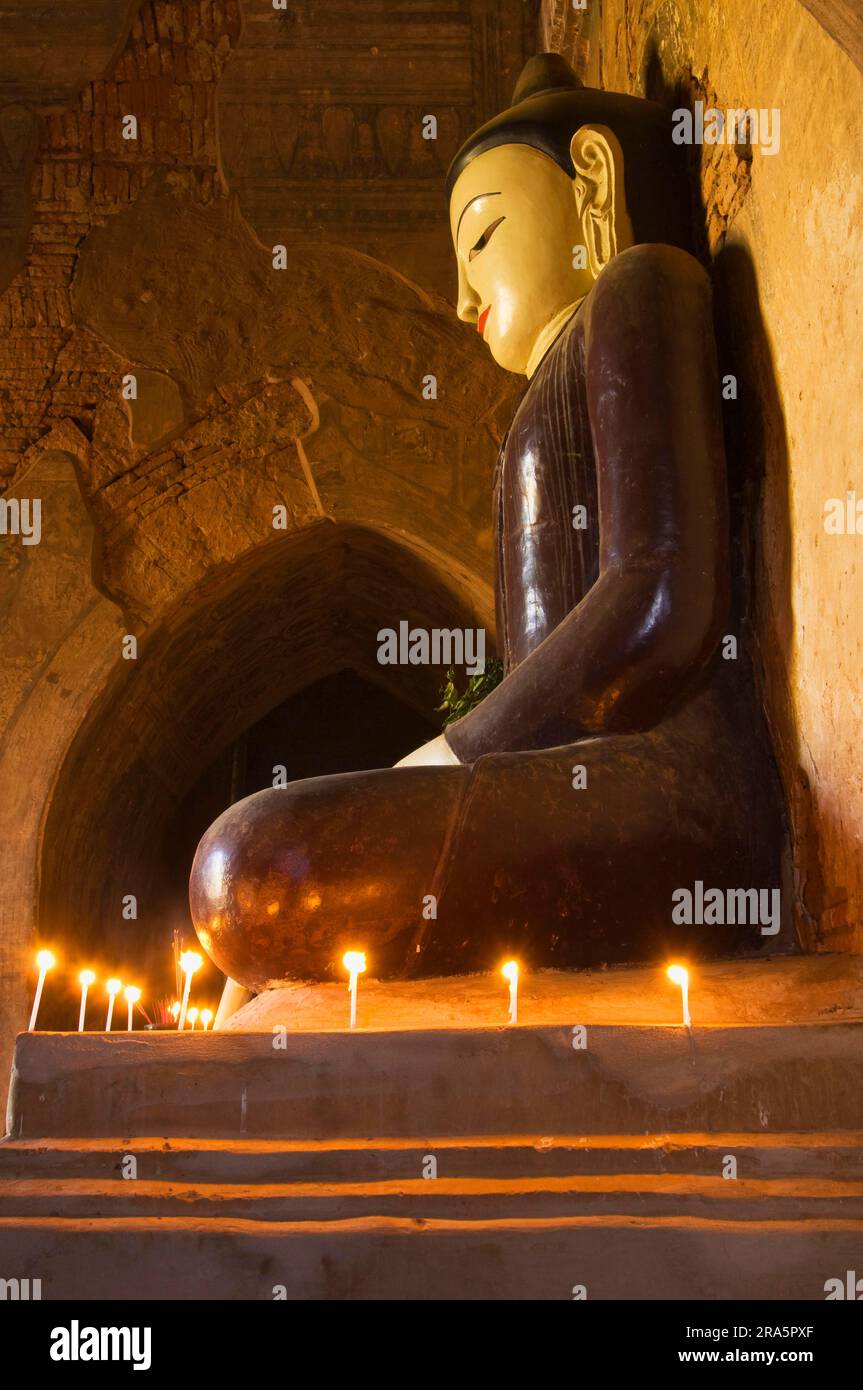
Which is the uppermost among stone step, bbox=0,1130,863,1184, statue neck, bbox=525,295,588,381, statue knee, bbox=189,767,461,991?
statue neck, bbox=525,295,588,381

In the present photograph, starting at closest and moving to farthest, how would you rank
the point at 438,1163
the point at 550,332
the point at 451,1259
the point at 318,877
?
the point at 451,1259 → the point at 438,1163 → the point at 318,877 → the point at 550,332

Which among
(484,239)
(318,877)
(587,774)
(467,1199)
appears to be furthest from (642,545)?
(467,1199)

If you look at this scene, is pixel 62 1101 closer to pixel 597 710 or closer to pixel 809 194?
pixel 597 710

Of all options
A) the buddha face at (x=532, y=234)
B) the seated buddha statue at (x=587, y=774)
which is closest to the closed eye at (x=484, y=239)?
the buddha face at (x=532, y=234)

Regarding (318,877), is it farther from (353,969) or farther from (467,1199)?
(467,1199)

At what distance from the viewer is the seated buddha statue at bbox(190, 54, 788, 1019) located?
2.35 metres

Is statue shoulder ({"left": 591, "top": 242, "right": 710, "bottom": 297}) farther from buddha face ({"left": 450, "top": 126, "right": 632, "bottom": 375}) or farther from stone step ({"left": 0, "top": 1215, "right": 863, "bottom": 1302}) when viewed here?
stone step ({"left": 0, "top": 1215, "right": 863, "bottom": 1302})

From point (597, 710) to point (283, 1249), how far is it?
1407 millimetres

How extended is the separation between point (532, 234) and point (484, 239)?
0.15m

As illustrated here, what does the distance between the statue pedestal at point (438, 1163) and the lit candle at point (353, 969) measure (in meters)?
0.20

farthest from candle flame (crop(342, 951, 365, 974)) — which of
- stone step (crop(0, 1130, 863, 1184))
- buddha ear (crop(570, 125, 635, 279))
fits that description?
buddha ear (crop(570, 125, 635, 279))

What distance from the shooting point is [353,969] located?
82.5 inches

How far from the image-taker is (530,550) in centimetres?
323

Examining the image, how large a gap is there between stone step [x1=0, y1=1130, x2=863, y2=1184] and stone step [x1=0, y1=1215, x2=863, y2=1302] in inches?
4.7
